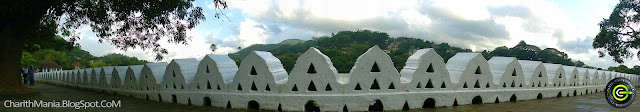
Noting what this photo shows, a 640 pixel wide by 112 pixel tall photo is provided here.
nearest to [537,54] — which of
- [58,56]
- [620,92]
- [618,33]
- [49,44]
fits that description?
[618,33]

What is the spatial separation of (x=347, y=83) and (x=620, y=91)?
13.0 ft

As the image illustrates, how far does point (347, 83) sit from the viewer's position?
5965 millimetres

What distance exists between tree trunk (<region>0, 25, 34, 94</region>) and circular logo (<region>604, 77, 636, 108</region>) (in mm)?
13214

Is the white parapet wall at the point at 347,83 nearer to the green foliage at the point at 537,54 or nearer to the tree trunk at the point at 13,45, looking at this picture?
the tree trunk at the point at 13,45

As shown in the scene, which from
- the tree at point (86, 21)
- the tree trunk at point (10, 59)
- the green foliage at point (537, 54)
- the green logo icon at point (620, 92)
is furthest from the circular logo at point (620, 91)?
the green foliage at point (537, 54)

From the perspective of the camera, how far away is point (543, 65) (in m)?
8.75

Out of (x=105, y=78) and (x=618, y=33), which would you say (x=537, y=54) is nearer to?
(x=618, y=33)

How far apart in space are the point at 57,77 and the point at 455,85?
22.9 metres

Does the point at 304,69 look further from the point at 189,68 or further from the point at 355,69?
the point at 189,68

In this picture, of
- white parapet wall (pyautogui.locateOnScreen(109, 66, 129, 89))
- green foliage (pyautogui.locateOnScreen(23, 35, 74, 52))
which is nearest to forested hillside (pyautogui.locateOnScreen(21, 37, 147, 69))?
green foliage (pyautogui.locateOnScreen(23, 35, 74, 52))

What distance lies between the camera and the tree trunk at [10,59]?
10.2 m

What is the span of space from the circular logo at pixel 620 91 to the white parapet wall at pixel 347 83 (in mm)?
2070

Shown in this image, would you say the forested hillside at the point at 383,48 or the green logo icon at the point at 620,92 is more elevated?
the forested hillside at the point at 383,48

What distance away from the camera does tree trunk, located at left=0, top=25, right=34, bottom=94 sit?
33.6 feet
